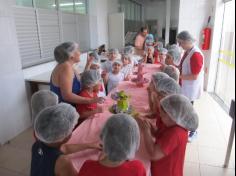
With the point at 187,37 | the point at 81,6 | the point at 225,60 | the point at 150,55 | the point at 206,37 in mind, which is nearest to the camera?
the point at 187,37

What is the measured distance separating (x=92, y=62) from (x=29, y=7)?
4.03 ft

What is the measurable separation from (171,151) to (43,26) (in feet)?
9.62

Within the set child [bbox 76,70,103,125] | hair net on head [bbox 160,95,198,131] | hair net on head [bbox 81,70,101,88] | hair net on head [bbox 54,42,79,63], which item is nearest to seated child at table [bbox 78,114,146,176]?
hair net on head [bbox 160,95,198,131]

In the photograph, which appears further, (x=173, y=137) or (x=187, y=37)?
(x=187, y=37)

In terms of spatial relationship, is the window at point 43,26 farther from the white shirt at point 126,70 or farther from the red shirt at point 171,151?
the red shirt at point 171,151

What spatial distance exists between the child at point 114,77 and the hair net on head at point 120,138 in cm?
180

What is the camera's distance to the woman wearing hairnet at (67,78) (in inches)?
68.2

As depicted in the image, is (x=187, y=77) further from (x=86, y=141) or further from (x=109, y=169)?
(x=109, y=169)

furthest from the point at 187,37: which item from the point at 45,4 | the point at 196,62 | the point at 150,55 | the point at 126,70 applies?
the point at 45,4

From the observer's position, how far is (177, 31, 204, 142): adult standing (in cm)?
233

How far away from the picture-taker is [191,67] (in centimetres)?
238

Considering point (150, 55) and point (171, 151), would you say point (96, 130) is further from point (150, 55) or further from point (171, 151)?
point (150, 55)

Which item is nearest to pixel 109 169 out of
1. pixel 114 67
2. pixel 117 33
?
pixel 114 67

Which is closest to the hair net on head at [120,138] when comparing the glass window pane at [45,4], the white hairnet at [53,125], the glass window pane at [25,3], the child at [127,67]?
the white hairnet at [53,125]
